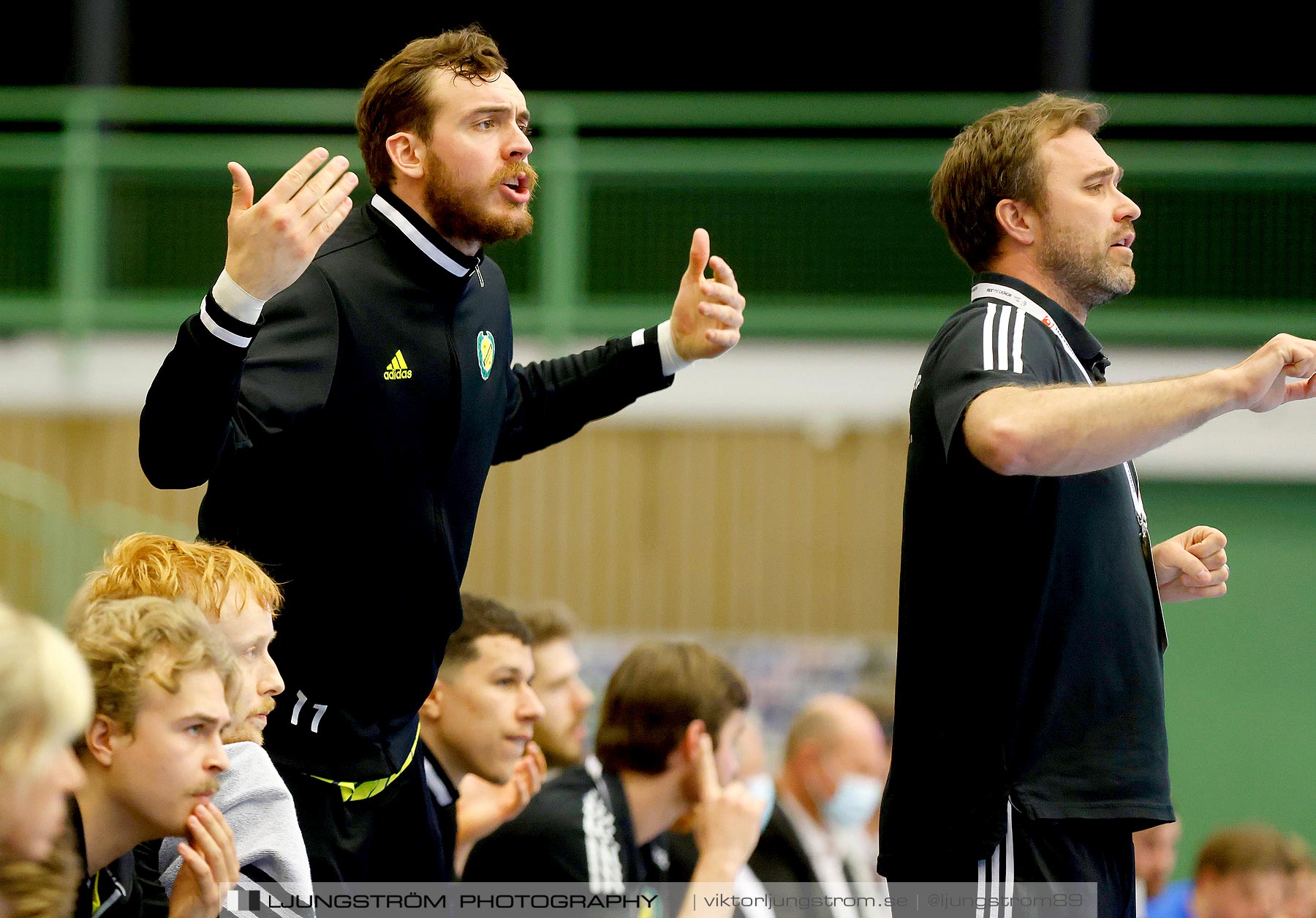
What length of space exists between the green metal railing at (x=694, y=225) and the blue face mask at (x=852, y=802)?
360cm

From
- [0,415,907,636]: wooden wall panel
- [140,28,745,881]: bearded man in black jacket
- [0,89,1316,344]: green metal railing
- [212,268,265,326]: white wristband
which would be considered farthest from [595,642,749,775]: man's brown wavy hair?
[0,89,1316,344]: green metal railing

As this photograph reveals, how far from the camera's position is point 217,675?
2.82 metres

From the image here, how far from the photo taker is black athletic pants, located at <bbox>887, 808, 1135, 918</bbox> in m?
2.83

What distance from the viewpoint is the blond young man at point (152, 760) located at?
108 inches

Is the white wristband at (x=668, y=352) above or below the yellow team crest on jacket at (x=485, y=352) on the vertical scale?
above

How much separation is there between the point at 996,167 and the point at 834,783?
3.88 metres

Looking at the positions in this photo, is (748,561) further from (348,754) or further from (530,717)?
(348,754)

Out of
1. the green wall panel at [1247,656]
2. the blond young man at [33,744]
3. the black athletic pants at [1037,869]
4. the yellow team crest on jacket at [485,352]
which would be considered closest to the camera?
the blond young man at [33,744]

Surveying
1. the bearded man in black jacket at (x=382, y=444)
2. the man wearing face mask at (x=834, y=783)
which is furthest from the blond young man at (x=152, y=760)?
the man wearing face mask at (x=834, y=783)

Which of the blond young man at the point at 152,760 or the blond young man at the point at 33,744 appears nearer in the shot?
the blond young man at the point at 33,744

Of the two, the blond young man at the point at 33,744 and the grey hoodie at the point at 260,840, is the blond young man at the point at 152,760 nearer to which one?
the grey hoodie at the point at 260,840

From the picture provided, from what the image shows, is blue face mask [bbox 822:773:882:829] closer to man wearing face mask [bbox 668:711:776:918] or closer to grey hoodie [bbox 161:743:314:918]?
man wearing face mask [bbox 668:711:776:918]

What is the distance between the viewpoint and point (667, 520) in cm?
929

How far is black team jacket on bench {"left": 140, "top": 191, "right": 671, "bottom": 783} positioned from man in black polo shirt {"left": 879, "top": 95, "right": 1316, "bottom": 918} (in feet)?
3.56
